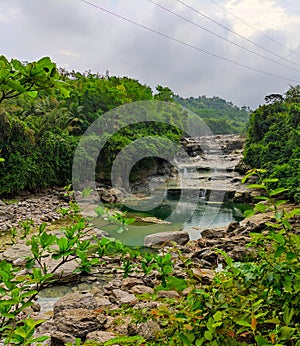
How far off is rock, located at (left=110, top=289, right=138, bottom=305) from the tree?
3.27 metres

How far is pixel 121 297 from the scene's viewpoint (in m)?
3.81

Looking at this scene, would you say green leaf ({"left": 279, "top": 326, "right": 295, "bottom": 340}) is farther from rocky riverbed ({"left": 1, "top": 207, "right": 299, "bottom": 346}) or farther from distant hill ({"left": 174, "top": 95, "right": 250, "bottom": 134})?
distant hill ({"left": 174, "top": 95, "right": 250, "bottom": 134})

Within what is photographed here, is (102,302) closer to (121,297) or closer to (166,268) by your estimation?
(121,297)

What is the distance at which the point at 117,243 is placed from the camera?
2.99ft

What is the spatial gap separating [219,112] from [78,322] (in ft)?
166

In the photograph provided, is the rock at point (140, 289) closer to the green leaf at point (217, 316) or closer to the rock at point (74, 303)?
the rock at point (74, 303)

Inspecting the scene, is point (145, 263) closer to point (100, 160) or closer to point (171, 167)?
point (100, 160)

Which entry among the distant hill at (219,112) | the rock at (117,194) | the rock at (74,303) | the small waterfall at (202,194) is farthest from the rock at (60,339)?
the distant hill at (219,112)

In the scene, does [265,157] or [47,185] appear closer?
[47,185]

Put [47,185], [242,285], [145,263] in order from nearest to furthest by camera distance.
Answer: [145,263]
[242,285]
[47,185]

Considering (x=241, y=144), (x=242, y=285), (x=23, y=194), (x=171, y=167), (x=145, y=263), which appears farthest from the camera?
(x=241, y=144)

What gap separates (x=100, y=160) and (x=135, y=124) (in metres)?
3.42

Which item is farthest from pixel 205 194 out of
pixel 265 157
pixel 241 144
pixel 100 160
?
pixel 241 144

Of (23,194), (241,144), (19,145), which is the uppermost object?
(241,144)
